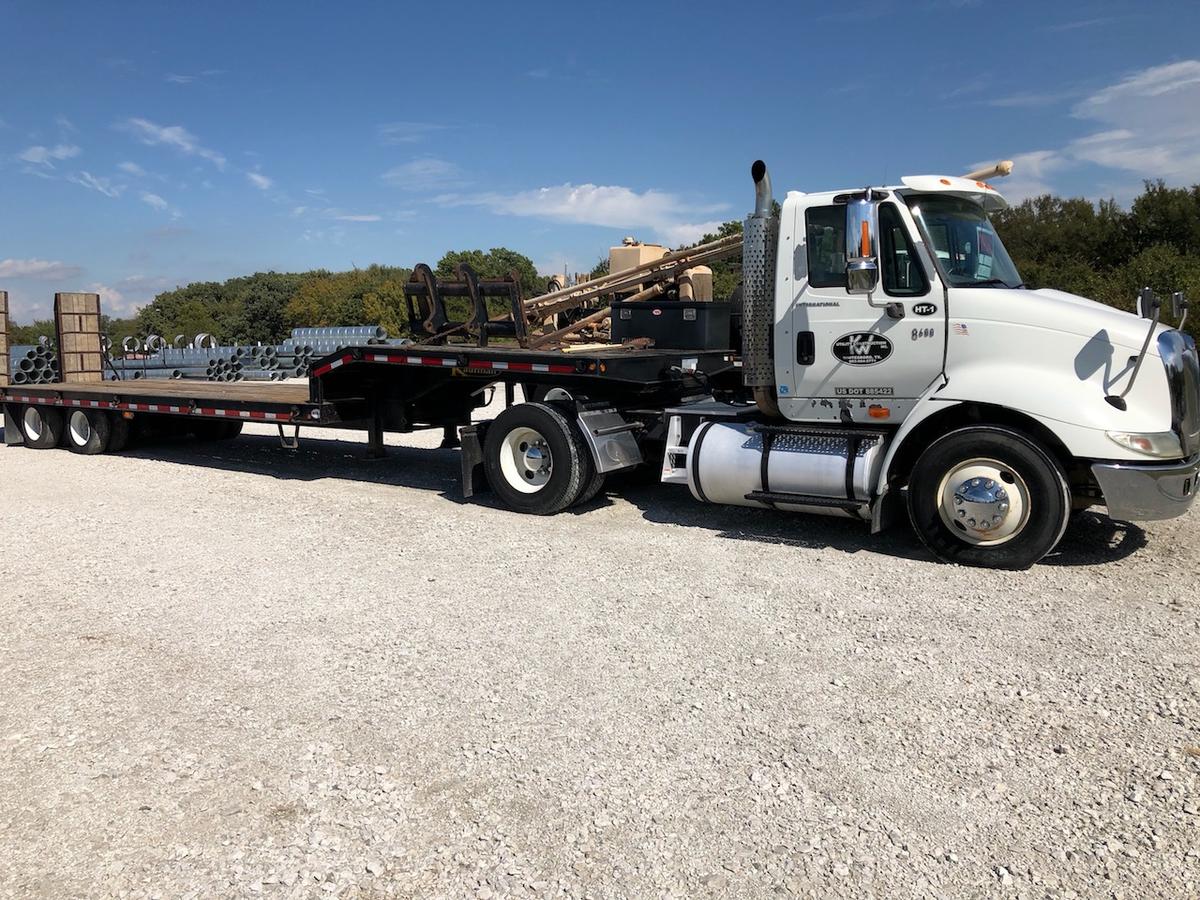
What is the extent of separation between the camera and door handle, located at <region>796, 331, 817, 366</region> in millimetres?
7180

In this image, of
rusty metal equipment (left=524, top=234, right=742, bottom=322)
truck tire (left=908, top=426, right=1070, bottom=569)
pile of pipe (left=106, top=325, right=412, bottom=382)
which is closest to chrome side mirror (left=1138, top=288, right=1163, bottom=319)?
truck tire (left=908, top=426, right=1070, bottom=569)

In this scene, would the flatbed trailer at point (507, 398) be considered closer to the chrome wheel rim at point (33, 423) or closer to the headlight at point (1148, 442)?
the chrome wheel rim at point (33, 423)

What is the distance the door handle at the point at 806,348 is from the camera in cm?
718

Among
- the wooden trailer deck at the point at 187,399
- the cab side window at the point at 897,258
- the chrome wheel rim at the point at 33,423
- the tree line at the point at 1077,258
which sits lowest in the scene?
the chrome wheel rim at the point at 33,423

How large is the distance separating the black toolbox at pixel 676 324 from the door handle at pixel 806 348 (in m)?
1.93

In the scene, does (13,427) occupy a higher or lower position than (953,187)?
lower

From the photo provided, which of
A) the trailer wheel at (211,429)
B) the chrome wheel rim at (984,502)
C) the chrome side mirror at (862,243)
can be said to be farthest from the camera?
the trailer wheel at (211,429)

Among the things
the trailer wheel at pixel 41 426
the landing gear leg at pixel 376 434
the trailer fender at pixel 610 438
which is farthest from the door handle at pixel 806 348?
the trailer wheel at pixel 41 426

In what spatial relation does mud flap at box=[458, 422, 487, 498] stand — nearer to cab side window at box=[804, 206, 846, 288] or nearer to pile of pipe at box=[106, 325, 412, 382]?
cab side window at box=[804, 206, 846, 288]

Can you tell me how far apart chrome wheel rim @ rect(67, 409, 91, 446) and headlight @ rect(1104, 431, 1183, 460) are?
41.5ft

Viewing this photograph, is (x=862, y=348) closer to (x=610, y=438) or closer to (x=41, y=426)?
(x=610, y=438)

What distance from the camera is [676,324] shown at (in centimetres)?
916

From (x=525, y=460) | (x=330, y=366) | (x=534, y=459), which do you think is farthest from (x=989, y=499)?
(x=330, y=366)

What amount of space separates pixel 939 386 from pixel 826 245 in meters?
1.37
